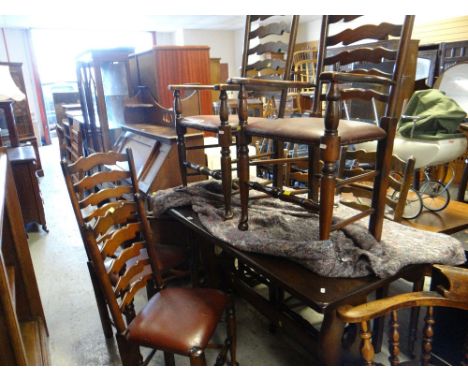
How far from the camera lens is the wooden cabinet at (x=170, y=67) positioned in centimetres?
292

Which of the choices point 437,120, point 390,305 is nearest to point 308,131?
point 390,305

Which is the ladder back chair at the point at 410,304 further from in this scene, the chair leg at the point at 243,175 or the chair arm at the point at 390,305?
the chair leg at the point at 243,175

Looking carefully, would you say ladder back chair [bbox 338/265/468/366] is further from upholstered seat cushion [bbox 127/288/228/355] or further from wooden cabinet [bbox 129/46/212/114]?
wooden cabinet [bbox 129/46/212/114]

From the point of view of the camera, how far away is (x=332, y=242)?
132 cm

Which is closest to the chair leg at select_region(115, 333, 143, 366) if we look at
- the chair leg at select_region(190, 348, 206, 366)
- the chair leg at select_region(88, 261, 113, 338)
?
the chair leg at select_region(190, 348, 206, 366)

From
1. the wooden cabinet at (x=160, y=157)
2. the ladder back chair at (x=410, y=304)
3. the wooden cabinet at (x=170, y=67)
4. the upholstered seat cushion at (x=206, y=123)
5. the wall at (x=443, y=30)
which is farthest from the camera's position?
the wall at (x=443, y=30)

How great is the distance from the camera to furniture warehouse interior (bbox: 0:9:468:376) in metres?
1.21

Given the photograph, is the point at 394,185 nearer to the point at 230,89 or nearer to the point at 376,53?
the point at 376,53

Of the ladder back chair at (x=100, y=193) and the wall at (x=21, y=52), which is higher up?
the wall at (x=21, y=52)

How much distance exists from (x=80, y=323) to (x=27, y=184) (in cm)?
170

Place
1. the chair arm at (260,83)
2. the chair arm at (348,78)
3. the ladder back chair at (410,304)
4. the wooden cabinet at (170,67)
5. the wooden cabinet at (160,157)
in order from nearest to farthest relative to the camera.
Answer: the ladder back chair at (410,304) → the chair arm at (348,78) → the chair arm at (260,83) → the wooden cabinet at (160,157) → the wooden cabinet at (170,67)

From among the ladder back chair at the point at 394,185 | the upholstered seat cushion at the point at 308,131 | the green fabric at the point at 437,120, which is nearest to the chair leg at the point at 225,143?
the upholstered seat cushion at the point at 308,131

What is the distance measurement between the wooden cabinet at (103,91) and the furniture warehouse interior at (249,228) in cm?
2

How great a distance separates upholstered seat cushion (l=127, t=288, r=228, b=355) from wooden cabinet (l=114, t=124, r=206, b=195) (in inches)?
40.0
